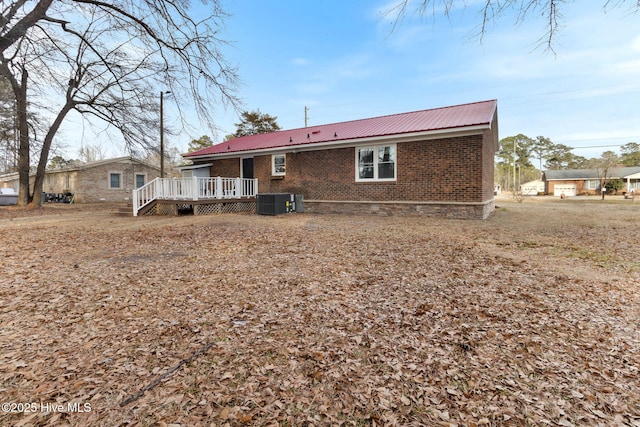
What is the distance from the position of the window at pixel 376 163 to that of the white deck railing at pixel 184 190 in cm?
571

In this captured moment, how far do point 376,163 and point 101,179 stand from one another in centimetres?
2226

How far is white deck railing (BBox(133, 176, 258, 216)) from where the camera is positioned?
12.2m

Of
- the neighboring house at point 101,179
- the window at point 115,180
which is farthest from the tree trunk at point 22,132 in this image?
the window at point 115,180

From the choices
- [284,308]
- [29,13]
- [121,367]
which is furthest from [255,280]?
[29,13]

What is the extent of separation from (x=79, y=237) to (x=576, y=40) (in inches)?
384

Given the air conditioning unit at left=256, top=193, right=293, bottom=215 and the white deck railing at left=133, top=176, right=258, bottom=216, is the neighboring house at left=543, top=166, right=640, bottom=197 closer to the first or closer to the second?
the air conditioning unit at left=256, top=193, right=293, bottom=215

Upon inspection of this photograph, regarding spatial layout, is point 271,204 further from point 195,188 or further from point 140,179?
point 140,179

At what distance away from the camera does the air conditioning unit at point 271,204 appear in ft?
39.9

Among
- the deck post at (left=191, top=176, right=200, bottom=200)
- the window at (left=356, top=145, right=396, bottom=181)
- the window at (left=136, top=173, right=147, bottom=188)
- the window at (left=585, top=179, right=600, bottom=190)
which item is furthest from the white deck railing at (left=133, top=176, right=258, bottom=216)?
the window at (left=585, top=179, right=600, bottom=190)

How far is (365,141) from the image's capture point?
12.1 meters

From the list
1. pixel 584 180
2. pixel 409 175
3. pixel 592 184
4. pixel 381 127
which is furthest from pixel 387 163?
pixel 592 184

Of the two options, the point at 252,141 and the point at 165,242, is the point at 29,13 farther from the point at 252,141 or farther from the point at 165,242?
the point at 252,141

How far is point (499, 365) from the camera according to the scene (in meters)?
2.13

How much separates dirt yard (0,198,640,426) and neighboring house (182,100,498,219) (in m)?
5.99
